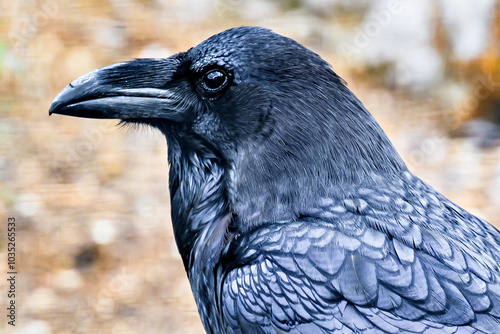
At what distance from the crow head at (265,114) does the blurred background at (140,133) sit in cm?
224

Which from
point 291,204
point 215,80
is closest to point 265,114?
point 215,80

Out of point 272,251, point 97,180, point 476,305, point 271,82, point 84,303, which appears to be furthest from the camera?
point 97,180

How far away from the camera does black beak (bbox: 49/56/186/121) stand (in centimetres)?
235

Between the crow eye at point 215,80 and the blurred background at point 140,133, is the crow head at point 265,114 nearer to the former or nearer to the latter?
the crow eye at point 215,80

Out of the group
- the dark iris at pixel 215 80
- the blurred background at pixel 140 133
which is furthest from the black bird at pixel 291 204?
the blurred background at pixel 140 133

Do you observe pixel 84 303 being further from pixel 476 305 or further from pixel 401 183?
pixel 476 305

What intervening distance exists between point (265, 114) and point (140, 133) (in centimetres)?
255

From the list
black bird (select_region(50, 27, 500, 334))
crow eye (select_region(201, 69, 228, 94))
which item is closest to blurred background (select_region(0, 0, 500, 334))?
black bird (select_region(50, 27, 500, 334))

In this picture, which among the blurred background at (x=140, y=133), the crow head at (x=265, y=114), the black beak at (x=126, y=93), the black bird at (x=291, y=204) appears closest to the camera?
the black bird at (x=291, y=204)

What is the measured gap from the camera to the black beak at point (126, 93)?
92.6 inches

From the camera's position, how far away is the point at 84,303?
4.55m

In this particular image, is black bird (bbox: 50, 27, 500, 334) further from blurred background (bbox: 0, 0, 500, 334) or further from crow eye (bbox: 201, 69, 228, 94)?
blurred background (bbox: 0, 0, 500, 334)

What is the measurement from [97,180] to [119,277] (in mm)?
796

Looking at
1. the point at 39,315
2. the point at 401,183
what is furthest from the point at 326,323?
the point at 39,315
